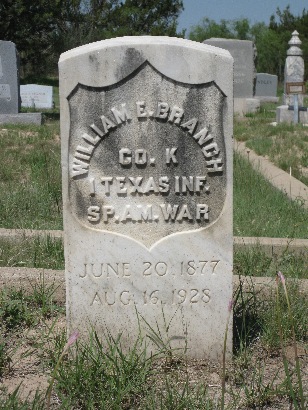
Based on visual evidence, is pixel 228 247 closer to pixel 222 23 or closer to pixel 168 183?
pixel 168 183

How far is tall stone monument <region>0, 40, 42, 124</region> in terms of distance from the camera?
1394cm

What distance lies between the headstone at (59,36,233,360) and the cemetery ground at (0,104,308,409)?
0.15m

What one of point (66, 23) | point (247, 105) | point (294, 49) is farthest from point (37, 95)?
point (66, 23)

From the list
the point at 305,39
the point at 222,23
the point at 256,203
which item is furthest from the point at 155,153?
the point at 222,23

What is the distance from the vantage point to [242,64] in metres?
19.4

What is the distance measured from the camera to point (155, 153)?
3.05 m

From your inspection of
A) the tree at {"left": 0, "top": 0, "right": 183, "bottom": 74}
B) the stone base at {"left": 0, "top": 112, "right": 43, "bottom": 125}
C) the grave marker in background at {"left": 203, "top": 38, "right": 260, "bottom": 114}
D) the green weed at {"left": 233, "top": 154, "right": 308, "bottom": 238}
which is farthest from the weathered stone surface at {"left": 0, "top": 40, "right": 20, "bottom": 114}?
the tree at {"left": 0, "top": 0, "right": 183, "bottom": 74}

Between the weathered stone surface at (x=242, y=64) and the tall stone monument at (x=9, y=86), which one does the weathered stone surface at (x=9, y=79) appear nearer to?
the tall stone monument at (x=9, y=86)

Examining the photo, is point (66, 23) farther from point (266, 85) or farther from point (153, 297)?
point (153, 297)

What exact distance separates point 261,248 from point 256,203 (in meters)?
1.96

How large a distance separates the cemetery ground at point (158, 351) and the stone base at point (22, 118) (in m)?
8.16

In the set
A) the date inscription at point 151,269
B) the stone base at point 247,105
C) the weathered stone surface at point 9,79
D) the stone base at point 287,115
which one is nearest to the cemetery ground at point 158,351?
the date inscription at point 151,269

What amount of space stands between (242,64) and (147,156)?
1693 centimetres

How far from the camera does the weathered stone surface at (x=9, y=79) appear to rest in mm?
14148
